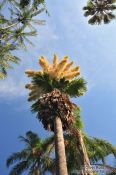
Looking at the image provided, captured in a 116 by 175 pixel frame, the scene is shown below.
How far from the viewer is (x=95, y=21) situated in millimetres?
21078

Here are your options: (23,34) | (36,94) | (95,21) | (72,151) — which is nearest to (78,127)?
(72,151)

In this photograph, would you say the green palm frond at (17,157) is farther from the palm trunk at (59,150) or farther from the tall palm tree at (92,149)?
the palm trunk at (59,150)

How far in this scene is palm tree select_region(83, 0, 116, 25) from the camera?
806 inches

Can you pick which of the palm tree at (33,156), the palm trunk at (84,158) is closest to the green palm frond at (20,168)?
the palm tree at (33,156)

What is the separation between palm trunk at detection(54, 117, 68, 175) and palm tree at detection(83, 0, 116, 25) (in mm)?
6001

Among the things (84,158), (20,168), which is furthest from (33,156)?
(84,158)

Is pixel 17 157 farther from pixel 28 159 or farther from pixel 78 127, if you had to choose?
pixel 78 127

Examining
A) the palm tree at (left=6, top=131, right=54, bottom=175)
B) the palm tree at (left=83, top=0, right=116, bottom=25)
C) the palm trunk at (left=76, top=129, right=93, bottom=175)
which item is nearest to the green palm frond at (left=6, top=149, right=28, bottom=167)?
the palm tree at (left=6, top=131, right=54, bottom=175)

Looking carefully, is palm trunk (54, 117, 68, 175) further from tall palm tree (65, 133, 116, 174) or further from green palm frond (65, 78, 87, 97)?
tall palm tree (65, 133, 116, 174)

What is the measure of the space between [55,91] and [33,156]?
1194 cm

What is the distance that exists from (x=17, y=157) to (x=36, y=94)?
484 inches

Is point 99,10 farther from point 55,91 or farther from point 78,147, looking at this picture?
point 78,147

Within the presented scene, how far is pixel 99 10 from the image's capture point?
68.6 ft

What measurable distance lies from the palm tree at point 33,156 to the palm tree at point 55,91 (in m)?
5.45
